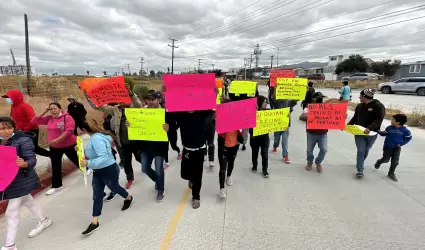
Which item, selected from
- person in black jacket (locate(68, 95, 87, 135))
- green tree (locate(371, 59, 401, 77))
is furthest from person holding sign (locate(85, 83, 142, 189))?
green tree (locate(371, 59, 401, 77))

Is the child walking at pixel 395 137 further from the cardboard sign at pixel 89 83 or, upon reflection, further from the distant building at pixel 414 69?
the distant building at pixel 414 69

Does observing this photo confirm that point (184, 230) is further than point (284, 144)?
No

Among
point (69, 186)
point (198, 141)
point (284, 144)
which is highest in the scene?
point (198, 141)

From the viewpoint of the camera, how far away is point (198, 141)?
3023 mm

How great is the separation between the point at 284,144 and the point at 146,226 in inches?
133

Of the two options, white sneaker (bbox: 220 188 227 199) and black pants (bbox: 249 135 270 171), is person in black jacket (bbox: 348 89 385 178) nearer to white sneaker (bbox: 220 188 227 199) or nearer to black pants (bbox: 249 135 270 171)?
black pants (bbox: 249 135 270 171)

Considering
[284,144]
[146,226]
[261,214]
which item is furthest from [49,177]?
[284,144]

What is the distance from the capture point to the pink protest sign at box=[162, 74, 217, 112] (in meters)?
2.95

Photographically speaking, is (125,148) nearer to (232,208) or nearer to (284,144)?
(232,208)

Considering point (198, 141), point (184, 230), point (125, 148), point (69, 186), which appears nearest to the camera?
point (184, 230)

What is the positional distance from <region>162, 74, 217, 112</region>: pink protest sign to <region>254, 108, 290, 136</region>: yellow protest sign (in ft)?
4.25

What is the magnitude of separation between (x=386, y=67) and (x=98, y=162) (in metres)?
75.3

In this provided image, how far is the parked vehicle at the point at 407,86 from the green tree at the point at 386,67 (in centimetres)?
4733

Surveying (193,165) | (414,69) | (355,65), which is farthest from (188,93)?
(355,65)
